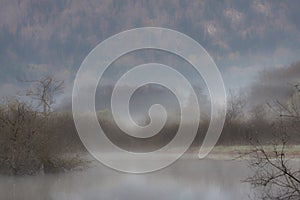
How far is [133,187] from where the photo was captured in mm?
7406

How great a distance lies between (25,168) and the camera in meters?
10.1

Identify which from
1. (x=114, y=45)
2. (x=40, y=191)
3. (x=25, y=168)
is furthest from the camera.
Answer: (x=114, y=45)

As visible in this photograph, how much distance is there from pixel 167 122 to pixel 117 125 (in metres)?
2.80

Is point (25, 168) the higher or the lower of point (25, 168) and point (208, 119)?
the lower

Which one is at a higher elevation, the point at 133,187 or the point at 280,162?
the point at 280,162

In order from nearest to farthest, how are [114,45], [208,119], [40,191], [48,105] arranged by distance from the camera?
[40,191], [48,105], [114,45], [208,119]

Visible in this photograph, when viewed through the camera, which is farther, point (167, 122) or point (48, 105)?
point (167, 122)

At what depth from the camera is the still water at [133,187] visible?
20.8 ft

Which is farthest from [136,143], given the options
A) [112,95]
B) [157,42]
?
[157,42]

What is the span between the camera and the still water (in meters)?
6.35

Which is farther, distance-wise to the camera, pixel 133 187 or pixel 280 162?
pixel 133 187

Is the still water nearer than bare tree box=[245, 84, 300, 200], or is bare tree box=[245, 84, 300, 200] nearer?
bare tree box=[245, 84, 300, 200]

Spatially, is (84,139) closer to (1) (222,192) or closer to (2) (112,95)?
(2) (112,95)

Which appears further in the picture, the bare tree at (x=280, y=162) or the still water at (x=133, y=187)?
the still water at (x=133, y=187)
